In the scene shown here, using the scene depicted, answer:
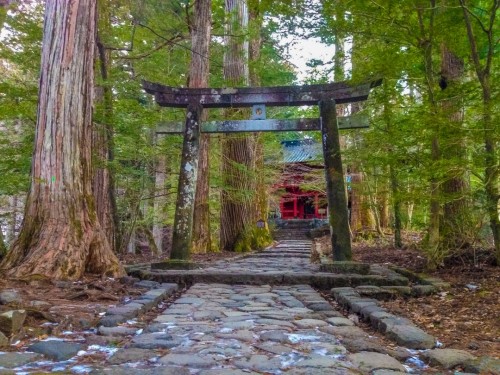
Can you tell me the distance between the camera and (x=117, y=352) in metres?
2.60

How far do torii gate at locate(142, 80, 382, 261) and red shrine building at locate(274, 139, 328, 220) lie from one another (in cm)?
910

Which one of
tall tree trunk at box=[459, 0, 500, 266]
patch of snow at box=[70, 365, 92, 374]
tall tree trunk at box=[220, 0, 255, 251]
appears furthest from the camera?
tall tree trunk at box=[220, 0, 255, 251]

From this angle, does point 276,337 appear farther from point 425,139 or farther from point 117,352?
point 425,139

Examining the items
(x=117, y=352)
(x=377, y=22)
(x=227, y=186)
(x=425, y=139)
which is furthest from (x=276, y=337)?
(x=227, y=186)

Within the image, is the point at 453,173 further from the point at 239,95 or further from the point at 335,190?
the point at 239,95

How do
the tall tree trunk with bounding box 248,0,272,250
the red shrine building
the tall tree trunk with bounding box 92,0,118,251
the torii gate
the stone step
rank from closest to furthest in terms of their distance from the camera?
the stone step → the torii gate → the tall tree trunk with bounding box 92,0,118,251 → the tall tree trunk with bounding box 248,0,272,250 → the red shrine building

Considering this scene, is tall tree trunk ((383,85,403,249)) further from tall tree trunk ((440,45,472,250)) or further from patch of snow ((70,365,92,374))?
patch of snow ((70,365,92,374))

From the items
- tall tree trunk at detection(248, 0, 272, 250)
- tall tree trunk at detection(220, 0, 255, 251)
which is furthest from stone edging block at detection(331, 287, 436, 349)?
tall tree trunk at detection(248, 0, 272, 250)

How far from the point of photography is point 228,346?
282 cm

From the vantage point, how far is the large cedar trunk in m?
4.91

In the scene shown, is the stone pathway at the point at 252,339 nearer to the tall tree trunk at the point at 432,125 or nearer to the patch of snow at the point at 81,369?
the patch of snow at the point at 81,369

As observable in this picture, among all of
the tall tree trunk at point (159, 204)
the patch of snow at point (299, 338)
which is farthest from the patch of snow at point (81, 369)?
the tall tree trunk at point (159, 204)

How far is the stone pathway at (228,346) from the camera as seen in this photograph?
7.77 ft

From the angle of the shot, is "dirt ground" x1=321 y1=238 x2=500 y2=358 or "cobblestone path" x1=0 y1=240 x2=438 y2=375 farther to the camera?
"dirt ground" x1=321 y1=238 x2=500 y2=358
